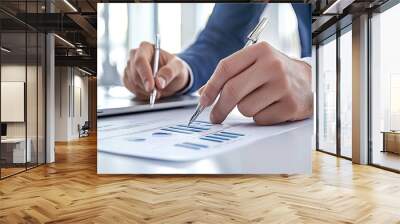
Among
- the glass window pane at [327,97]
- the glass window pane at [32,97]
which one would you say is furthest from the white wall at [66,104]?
the glass window pane at [327,97]

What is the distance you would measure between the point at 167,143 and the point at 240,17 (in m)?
2.21

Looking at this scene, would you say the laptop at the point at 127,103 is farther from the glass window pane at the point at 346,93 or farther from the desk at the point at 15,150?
the glass window pane at the point at 346,93

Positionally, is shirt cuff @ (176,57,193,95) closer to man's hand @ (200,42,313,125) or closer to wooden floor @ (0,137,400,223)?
man's hand @ (200,42,313,125)

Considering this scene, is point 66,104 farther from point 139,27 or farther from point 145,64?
point 145,64

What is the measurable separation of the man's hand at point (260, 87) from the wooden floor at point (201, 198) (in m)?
1.03

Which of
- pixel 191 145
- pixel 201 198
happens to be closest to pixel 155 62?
pixel 191 145

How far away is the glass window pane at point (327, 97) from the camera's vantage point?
958cm

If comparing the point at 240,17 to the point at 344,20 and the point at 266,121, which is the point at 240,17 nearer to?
the point at 266,121

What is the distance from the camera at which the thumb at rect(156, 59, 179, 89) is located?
19.4 ft

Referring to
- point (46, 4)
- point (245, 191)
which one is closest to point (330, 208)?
point (245, 191)

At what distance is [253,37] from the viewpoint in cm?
593

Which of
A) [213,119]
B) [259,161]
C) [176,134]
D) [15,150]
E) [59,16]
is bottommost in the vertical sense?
[259,161]

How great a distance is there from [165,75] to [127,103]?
0.71m

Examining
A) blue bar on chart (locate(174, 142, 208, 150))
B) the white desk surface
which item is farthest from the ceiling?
blue bar on chart (locate(174, 142, 208, 150))
